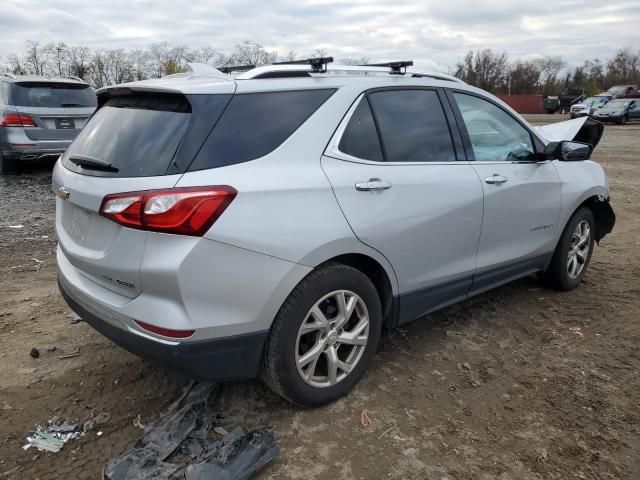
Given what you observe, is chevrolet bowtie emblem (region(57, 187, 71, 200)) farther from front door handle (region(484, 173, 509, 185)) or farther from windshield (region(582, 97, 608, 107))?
windshield (region(582, 97, 608, 107))

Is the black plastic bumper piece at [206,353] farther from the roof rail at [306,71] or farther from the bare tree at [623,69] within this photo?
the bare tree at [623,69]

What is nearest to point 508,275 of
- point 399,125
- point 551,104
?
point 399,125

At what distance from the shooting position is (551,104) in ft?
146

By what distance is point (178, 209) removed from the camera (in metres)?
2.30

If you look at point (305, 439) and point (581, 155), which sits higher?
point (581, 155)

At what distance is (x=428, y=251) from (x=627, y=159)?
13.5 meters

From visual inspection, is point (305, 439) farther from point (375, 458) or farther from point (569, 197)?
point (569, 197)

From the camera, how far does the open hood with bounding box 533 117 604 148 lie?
507 cm

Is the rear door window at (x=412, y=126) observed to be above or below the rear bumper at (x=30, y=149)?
above

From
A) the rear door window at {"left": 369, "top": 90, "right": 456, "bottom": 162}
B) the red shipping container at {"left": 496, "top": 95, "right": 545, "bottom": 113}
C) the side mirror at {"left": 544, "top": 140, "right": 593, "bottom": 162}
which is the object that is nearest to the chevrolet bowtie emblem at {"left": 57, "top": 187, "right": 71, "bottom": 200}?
the rear door window at {"left": 369, "top": 90, "right": 456, "bottom": 162}

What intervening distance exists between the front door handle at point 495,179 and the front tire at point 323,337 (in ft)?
3.96

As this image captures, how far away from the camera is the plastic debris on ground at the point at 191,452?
237 cm

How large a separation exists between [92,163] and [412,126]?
1830 millimetres

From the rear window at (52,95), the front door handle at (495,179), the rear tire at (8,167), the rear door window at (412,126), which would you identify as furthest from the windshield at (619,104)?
the rear door window at (412,126)
